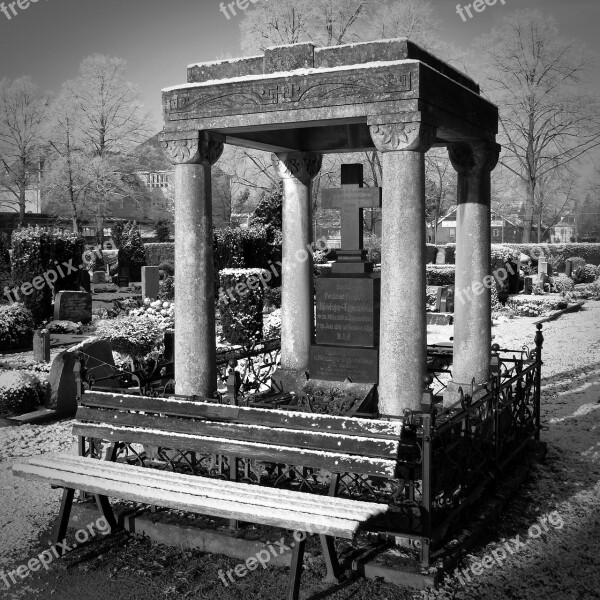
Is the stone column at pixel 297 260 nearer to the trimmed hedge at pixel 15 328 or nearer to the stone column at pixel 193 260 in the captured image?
the stone column at pixel 193 260

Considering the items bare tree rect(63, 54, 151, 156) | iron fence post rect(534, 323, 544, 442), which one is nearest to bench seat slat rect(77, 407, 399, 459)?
iron fence post rect(534, 323, 544, 442)

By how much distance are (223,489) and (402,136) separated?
3214 mm

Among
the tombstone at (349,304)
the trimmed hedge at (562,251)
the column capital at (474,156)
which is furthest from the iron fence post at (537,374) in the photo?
the trimmed hedge at (562,251)

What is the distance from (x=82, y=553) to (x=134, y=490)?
2.72ft

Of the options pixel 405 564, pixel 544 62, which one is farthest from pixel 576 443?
pixel 544 62

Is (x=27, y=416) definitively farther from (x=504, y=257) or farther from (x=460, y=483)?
(x=504, y=257)

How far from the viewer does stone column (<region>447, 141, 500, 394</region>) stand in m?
7.60

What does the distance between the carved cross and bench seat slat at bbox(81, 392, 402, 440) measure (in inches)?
118

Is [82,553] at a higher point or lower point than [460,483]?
lower

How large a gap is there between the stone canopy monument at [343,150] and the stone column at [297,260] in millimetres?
14

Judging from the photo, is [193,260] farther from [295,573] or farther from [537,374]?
[537,374]

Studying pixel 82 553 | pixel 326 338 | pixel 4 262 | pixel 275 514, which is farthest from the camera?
pixel 4 262

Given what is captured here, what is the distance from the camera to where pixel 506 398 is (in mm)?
6691

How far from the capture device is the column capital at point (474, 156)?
754cm
